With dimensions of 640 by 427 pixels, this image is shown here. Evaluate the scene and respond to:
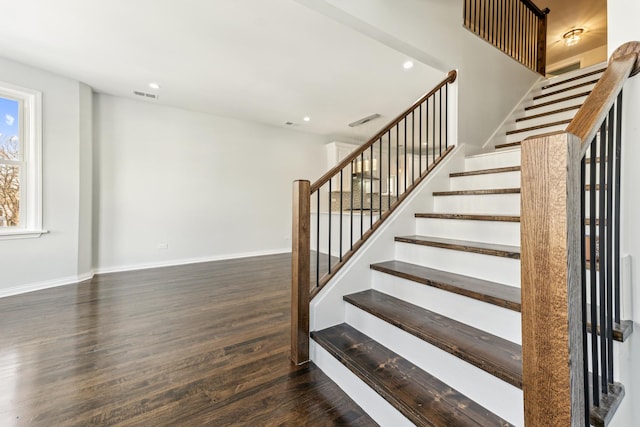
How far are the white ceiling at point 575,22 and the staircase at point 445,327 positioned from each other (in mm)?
4360

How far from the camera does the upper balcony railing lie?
3305mm

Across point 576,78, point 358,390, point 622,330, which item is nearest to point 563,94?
point 576,78

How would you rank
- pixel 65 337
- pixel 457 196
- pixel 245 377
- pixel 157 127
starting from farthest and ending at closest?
1. pixel 157 127
2. pixel 457 196
3. pixel 65 337
4. pixel 245 377

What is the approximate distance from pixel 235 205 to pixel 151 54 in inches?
108

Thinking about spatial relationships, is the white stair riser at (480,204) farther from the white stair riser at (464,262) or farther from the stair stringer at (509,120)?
the stair stringer at (509,120)

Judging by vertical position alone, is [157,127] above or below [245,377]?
above

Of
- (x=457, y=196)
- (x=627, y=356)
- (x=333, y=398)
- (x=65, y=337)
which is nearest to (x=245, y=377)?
(x=333, y=398)

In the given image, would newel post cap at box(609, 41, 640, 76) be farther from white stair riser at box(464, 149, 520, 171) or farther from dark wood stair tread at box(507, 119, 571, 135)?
dark wood stair tread at box(507, 119, 571, 135)

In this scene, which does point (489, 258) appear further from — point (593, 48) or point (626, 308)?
point (593, 48)

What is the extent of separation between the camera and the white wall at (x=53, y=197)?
3120 mm

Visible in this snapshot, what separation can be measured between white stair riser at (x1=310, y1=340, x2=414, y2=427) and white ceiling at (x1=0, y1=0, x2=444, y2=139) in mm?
2744

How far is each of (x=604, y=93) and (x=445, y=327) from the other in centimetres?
116

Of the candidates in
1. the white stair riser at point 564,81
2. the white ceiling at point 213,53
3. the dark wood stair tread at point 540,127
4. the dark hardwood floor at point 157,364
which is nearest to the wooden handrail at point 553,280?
the dark hardwood floor at point 157,364

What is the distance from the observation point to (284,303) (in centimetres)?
280
